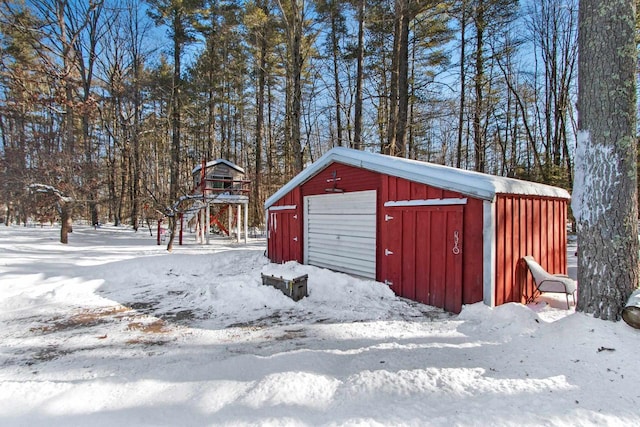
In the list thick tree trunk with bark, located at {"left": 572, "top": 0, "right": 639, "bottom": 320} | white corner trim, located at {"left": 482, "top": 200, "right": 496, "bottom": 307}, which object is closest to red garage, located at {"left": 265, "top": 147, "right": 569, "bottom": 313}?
white corner trim, located at {"left": 482, "top": 200, "right": 496, "bottom": 307}

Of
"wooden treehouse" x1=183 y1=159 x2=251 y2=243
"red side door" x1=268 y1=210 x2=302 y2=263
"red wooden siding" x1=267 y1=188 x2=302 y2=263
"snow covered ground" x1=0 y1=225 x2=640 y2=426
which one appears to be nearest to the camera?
"snow covered ground" x1=0 y1=225 x2=640 y2=426

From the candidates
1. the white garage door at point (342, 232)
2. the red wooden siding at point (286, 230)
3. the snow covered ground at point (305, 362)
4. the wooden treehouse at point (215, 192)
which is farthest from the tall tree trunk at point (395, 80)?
the wooden treehouse at point (215, 192)

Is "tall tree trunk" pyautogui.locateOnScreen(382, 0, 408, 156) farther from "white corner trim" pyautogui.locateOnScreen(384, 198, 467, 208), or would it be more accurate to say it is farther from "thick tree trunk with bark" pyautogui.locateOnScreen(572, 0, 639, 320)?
"thick tree trunk with bark" pyautogui.locateOnScreen(572, 0, 639, 320)

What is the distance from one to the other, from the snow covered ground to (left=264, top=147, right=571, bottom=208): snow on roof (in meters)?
1.63

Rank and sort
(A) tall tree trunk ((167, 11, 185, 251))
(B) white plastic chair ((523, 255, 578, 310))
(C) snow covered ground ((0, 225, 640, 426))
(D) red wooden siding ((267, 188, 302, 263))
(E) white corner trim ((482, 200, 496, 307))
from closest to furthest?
(C) snow covered ground ((0, 225, 640, 426)), (E) white corner trim ((482, 200, 496, 307)), (B) white plastic chair ((523, 255, 578, 310)), (D) red wooden siding ((267, 188, 302, 263)), (A) tall tree trunk ((167, 11, 185, 251))

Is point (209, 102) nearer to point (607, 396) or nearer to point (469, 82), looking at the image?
point (469, 82)

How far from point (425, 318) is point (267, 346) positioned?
2275 millimetres

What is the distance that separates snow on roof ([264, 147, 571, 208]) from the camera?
4.36m

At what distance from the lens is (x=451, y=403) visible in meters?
2.25

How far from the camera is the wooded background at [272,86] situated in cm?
1197

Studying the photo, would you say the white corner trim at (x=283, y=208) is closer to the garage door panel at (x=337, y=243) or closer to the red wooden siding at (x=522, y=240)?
the garage door panel at (x=337, y=243)

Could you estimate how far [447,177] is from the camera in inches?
182

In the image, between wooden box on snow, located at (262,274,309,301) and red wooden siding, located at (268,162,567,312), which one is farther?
wooden box on snow, located at (262,274,309,301)

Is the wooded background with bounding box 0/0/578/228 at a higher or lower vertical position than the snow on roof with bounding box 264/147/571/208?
higher
